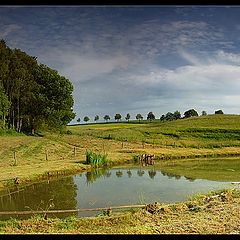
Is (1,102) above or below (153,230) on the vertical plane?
above

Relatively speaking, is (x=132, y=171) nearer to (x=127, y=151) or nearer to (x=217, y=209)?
(x=127, y=151)

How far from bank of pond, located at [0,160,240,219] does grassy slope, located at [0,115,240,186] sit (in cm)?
183

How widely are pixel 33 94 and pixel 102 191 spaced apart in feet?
77.3

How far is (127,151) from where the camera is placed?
1260 inches

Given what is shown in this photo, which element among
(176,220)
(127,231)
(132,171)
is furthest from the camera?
(132,171)

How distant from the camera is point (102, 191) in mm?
16750

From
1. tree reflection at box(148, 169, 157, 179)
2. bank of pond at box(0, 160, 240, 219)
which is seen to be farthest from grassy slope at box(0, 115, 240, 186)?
bank of pond at box(0, 160, 240, 219)

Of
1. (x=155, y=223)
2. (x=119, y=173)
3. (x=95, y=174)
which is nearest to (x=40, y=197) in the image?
(x=95, y=174)

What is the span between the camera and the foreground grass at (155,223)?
24.9ft

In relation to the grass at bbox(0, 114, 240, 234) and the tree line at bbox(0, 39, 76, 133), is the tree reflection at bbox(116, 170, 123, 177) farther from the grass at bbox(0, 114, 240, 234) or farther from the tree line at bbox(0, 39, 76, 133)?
the tree line at bbox(0, 39, 76, 133)

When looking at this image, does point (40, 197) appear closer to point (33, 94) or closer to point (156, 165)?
point (156, 165)

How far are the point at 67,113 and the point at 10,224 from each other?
30898mm

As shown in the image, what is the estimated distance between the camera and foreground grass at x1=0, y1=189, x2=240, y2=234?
24.9 ft

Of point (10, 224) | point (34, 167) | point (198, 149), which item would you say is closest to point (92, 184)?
point (34, 167)
